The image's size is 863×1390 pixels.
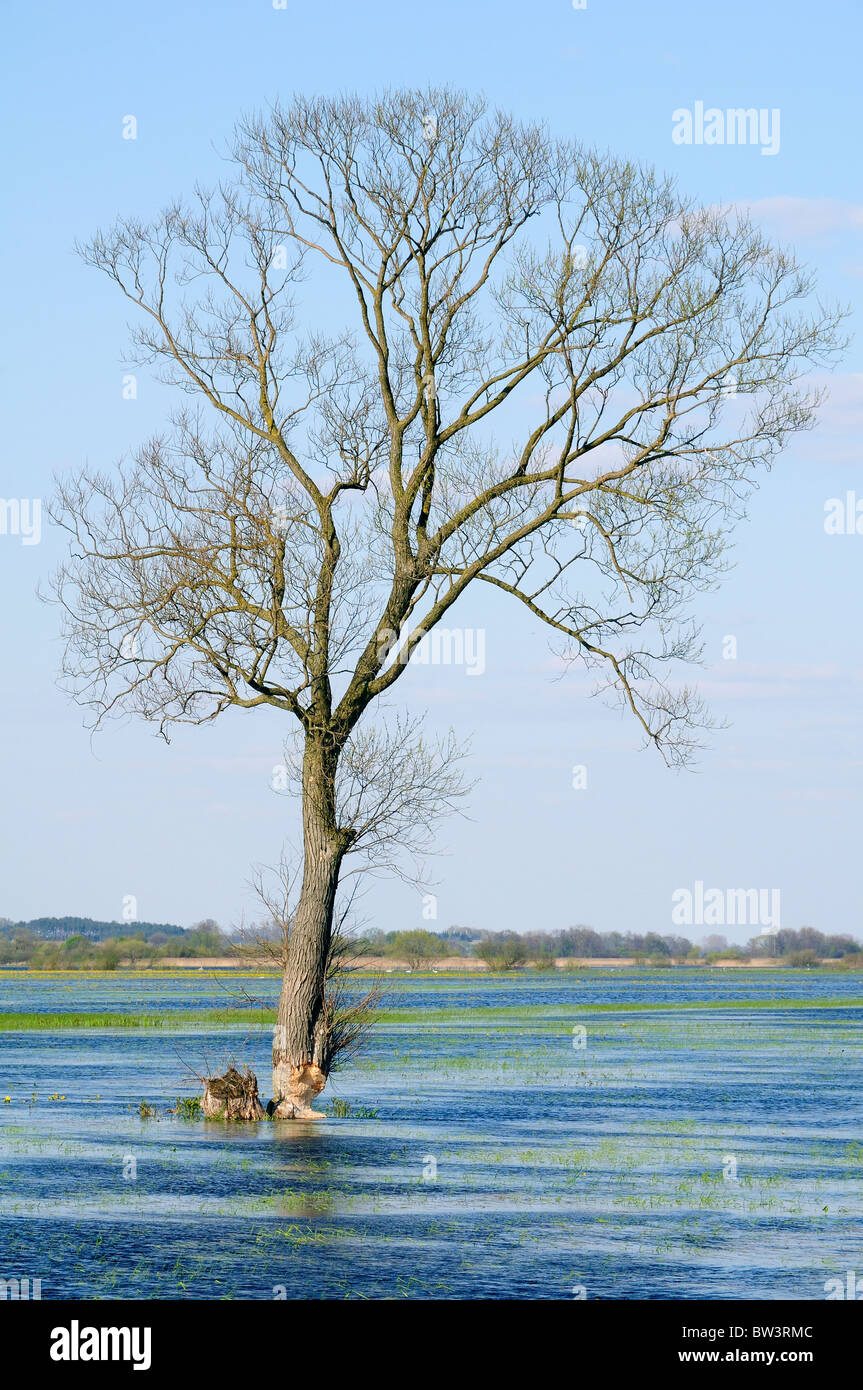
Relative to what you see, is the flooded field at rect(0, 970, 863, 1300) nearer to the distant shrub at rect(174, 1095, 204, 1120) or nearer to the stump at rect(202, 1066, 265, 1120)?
the distant shrub at rect(174, 1095, 204, 1120)

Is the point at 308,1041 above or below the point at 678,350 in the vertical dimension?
below

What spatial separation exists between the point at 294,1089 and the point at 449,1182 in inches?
257

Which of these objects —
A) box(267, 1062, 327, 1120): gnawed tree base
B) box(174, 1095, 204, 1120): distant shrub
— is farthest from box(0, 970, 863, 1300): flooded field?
box(267, 1062, 327, 1120): gnawed tree base

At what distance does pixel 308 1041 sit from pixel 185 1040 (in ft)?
87.3

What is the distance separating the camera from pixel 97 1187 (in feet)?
70.6

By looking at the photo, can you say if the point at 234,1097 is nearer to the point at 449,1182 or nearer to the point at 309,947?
the point at 309,947

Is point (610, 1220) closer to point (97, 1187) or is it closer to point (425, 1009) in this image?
point (97, 1187)

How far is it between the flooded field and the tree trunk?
32.6 inches

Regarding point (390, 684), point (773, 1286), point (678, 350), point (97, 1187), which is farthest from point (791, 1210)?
point (678, 350)

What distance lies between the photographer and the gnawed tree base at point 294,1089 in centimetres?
2797

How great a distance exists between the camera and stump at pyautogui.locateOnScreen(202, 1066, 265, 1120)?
28.0 meters

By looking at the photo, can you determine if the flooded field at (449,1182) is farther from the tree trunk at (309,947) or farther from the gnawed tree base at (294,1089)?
the tree trunk at (309,947)

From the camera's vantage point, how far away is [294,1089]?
28047 mm
